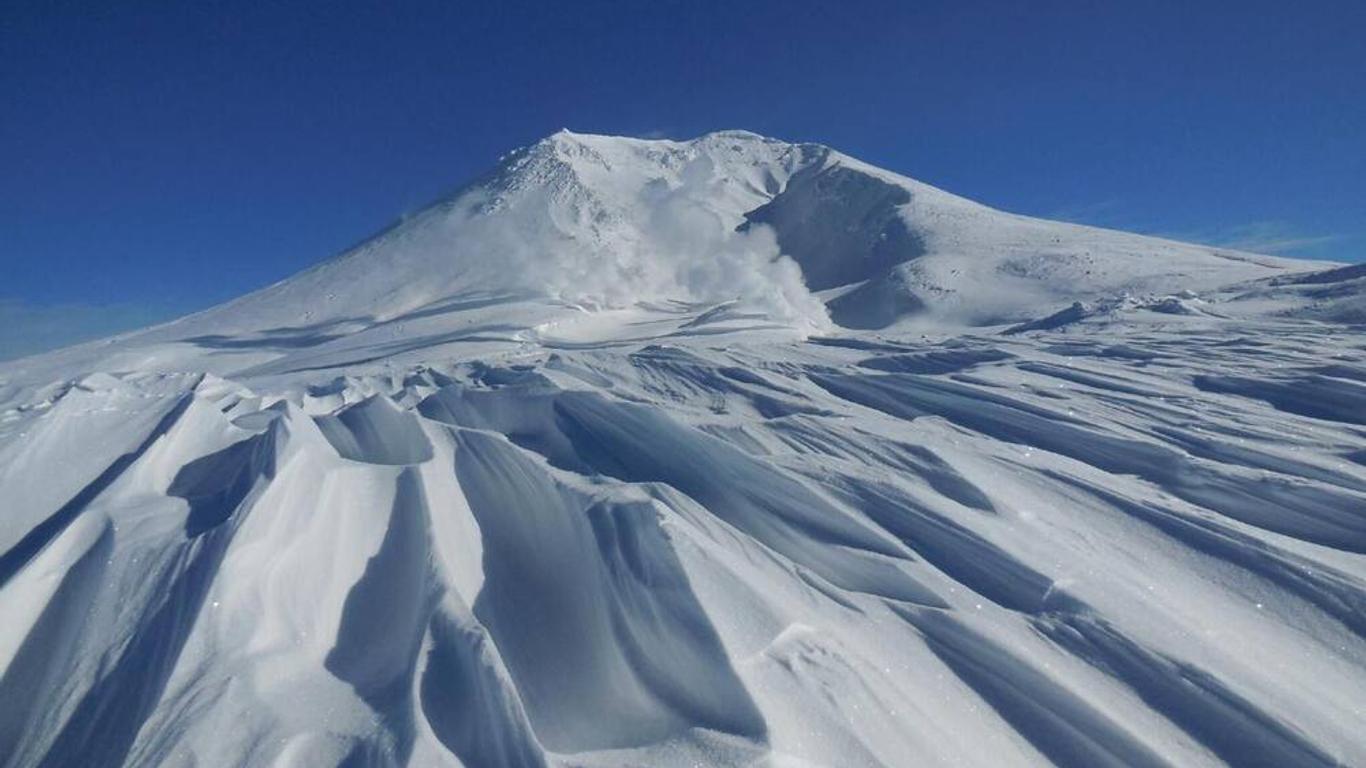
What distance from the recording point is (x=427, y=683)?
4227 millimetres

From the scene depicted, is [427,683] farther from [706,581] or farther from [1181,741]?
[1181,741]

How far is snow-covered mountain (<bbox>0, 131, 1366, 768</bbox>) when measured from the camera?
393 cm

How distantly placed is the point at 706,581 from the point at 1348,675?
11.5 ft

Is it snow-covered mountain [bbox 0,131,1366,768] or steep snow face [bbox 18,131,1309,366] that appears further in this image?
steep snow face [bbox 18,131,1309,366]

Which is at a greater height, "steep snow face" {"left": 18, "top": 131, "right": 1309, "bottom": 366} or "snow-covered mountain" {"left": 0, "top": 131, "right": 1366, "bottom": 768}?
"steep snow face" {"left": 18, "top": 131, "right": 1309, "bottom": 366}

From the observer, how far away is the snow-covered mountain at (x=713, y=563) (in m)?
3.93

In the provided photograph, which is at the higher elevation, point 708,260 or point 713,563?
point 708,260

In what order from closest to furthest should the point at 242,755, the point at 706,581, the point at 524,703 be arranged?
the point at 242,755
the point at 524,703
the point at 706,581

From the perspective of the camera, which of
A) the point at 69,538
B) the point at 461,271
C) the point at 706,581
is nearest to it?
the point at 706,581

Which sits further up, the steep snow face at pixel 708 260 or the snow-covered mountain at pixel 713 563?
the steep snow face at pixel 708 260

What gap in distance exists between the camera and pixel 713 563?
16.2 feet

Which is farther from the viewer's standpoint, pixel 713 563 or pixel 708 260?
pixel 708 260

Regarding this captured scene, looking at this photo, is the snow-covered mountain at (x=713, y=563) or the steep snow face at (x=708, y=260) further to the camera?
the steep snow face at (x=708, y=260)

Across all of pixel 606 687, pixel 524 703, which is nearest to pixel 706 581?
pixel 606 687
